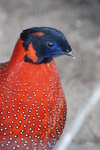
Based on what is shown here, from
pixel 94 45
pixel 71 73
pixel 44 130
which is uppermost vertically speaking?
pixel 94 45

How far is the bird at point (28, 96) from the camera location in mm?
2494

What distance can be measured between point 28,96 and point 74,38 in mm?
3110

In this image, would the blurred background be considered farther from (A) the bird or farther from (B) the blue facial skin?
(B) the blue facial skin

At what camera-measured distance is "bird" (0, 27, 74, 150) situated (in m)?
2.49

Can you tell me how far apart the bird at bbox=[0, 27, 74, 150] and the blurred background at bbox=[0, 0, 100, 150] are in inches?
50.2

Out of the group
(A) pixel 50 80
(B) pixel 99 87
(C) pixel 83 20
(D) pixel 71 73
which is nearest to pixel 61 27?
(C) pixel 83 20

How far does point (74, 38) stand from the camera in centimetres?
554

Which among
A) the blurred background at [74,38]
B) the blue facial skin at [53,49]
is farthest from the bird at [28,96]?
the blurred background at [74,38]

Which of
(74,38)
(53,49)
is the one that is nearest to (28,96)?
(53,49)

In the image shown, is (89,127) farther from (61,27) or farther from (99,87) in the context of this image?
(99,87)

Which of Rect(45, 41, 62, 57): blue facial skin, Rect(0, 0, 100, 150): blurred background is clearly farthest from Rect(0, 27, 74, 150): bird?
Rect(0, 0, 100, 150): blurred background

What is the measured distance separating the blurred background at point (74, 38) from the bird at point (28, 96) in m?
1.27

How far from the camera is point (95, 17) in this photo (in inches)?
233

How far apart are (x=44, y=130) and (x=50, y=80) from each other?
15.0 inches
